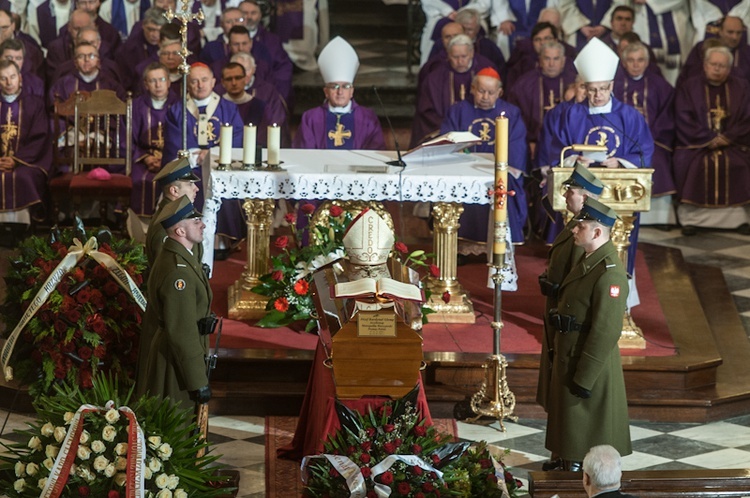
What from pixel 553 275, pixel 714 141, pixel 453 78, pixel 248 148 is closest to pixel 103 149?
pixel 453 78

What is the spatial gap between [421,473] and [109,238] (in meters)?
2.84

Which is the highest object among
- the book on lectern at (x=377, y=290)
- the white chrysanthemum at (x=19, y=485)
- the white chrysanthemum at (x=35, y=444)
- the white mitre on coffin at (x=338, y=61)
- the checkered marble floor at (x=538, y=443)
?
the white mitre on coffin at (x=338, y=61)

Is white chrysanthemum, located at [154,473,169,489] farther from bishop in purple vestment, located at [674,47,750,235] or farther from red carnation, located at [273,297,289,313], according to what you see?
bishop in purple vestment, located at [674,47,750,235]

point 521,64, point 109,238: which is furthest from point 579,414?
point 521,64

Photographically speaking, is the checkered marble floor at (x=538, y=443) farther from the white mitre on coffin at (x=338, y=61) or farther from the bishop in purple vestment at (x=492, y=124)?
the white mitre on coffin at (x=338, y=61)

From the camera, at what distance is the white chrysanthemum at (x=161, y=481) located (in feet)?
18.6

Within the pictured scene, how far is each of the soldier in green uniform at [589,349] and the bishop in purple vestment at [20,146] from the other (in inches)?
261

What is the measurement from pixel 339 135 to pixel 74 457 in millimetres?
5651

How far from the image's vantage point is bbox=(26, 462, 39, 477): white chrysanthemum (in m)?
5.74

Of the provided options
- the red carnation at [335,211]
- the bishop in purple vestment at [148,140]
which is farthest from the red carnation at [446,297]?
the bishop in purple vestment at [148,140]

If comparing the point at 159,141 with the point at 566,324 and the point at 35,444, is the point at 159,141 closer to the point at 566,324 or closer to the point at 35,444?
the point at 566,324

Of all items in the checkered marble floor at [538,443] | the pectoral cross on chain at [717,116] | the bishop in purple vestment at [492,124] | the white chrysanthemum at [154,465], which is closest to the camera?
the white chrysanthemum at [154,465]

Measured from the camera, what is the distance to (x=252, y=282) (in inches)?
374

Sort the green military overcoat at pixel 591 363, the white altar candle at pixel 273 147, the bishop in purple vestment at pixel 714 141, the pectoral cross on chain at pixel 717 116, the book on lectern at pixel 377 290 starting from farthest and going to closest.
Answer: the pectoral cross on chain at pixel 717 116
the bishop in purple vestment at pixel 714 141
the white altar candle at pixel 273 147
the green military overcoat at pixel 591 363
the book on lectern at pixel 377 290
